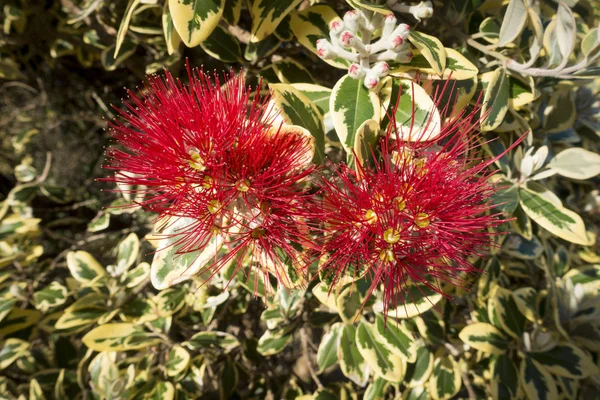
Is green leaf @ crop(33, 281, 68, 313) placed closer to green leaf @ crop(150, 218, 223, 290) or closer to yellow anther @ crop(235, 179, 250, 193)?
green leaf @ crop(150, 218, 223, 290)

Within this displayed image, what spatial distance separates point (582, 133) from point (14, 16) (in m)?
2.06

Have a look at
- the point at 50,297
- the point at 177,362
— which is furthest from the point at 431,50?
the point at 50,297

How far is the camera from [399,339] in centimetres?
91

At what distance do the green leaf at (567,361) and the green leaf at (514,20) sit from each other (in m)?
0.83

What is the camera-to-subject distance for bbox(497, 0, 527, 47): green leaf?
2.28 ft

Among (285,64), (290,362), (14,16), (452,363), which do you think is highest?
(14,16)

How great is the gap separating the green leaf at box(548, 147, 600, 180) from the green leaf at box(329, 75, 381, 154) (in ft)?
1.86

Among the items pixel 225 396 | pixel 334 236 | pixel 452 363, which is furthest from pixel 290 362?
pixel 334 236

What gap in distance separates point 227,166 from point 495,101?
50cm

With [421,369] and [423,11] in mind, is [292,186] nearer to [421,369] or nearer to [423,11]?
[423,11]

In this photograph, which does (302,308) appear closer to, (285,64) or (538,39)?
(285,64)

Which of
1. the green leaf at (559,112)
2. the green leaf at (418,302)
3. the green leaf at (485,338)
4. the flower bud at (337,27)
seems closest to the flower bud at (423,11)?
the flower bud at (337,27)

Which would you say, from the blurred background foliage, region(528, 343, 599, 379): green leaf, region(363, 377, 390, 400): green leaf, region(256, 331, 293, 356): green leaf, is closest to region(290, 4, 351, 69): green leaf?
the blurred background foliage

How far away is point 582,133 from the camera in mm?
1242
